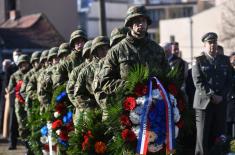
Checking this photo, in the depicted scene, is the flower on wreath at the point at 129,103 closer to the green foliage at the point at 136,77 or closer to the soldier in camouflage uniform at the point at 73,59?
the green foliage at the point at 136,77

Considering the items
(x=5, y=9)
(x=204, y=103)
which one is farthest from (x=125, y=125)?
(x=5, y=9)

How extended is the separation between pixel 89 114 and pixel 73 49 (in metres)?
3.46

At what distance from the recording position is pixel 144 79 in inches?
302

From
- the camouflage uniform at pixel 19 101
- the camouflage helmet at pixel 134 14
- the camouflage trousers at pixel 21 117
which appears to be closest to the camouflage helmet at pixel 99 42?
the camouflage helmet at pixel 134 14

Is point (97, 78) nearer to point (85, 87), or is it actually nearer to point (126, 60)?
point (126, 60)

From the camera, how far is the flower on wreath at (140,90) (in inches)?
302

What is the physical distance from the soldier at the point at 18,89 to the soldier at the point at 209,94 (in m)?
4.37

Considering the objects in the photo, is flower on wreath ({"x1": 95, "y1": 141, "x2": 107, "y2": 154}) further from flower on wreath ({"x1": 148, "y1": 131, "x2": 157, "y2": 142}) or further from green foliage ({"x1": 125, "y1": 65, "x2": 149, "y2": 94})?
green foliage ({"x1": 125, "y1": 65, "x2": 149, "y2": 94})

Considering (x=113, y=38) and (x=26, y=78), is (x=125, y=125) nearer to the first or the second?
(x=113, y=38)

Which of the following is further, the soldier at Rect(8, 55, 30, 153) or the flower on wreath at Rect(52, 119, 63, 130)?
the soldier at Rect(8, 55, 30, 153)

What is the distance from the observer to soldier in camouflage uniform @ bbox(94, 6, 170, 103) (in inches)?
308

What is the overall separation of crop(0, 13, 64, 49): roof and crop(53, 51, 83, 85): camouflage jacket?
28.8m

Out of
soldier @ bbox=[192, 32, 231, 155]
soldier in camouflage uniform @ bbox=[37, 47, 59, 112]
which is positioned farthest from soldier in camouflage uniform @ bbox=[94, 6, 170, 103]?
soldier in camouflage uniform @ bbox=[37, 47, 59, 112]

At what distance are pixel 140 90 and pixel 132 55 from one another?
41cm
